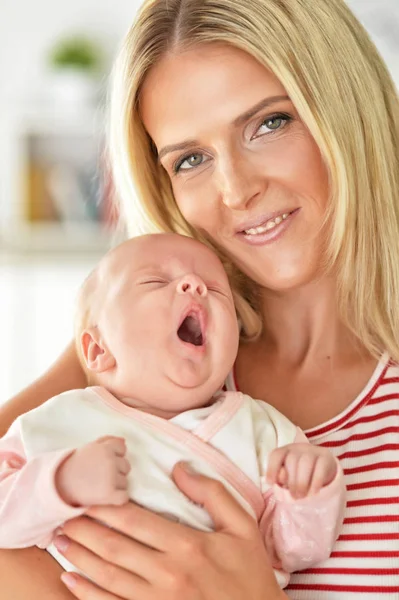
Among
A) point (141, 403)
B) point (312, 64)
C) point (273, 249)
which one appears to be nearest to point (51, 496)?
point (141, 403)

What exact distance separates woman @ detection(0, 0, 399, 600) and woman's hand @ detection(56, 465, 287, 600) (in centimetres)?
18

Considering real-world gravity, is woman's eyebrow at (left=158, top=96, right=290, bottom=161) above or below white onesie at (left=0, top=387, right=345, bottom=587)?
above

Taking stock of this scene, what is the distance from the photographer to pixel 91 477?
120 cm

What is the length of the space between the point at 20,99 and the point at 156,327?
3.70 meters

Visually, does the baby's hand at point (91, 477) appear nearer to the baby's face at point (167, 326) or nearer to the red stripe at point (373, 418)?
the baby's face at point (167, 326)

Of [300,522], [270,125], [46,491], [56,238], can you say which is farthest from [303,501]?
[56,238]

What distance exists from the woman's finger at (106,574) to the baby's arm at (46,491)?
0.19 ft

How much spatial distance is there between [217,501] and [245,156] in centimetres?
62

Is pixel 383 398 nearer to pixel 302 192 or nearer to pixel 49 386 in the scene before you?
pixel 302 192

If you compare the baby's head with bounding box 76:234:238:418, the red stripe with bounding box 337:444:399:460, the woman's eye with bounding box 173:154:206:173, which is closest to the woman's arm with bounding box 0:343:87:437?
the baby's head with bounding box 76:234:238:418

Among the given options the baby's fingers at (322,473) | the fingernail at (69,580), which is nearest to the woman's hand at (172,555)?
the fingernail at (69,580)

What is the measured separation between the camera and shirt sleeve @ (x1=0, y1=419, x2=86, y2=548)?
1.20 metres

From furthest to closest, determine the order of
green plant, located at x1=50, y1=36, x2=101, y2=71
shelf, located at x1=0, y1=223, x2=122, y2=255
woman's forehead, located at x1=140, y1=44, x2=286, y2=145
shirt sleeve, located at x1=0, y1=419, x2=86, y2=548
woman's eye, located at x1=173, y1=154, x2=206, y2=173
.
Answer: green plant, located at x1=50, y1=36, x2=101, y2=71, shelf, located at x1=0, y1=223, x2=122, y2=255, woman's eye, located at x1=173, y1=154, x2=206, y2=173, woman's forehead, located at x1=140, y1=44, x2=286, y2=145, shirt sleeve, located at x1=0, y1=419, x2=86, y2=548

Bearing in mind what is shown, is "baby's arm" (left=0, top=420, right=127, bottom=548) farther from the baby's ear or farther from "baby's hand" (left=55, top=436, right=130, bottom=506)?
the baby's ear
